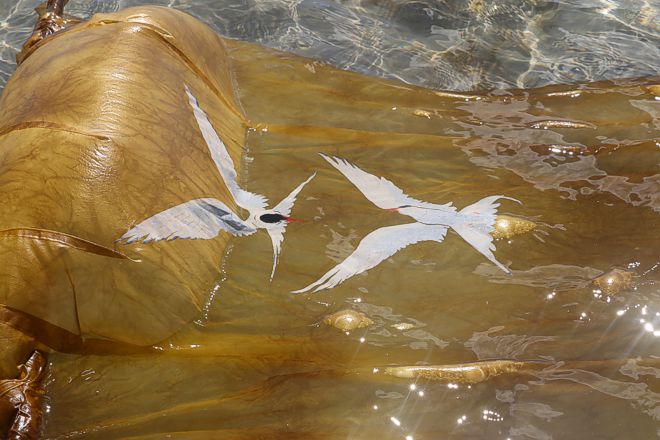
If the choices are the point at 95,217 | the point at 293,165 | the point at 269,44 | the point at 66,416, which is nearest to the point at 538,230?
the point at 293,165

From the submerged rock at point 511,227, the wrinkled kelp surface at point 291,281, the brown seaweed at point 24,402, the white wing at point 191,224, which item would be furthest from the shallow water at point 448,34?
the brown seaweed at point 24,402

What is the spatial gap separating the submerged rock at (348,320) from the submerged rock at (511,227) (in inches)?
21.8

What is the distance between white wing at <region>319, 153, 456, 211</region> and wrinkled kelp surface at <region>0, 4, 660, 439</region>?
4 centimetres

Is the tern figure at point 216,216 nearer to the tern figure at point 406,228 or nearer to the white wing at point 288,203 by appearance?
the white wing at point 288,203

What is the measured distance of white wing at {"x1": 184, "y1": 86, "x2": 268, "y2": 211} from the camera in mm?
2379

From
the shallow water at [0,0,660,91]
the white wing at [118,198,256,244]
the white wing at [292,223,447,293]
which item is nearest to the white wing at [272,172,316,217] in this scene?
the white wing at [118,198,256,244]

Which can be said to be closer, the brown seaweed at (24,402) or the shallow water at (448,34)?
the brown seaweed at (24,402)

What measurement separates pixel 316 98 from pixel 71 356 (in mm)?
1502

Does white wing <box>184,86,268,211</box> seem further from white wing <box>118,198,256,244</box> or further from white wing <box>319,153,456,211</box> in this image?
white wing <box>319,153,456,211</box>

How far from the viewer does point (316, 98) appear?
9.63 ft

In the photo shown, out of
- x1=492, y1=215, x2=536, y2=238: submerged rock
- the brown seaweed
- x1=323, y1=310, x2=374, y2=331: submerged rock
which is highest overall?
x1=492, y1=215, x2=536, y2=238: submerged rock

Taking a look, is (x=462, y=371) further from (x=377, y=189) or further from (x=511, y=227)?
(x=377, y=189)

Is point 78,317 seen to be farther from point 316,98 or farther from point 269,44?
point 269,44

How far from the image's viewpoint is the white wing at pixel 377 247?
2.15 m
